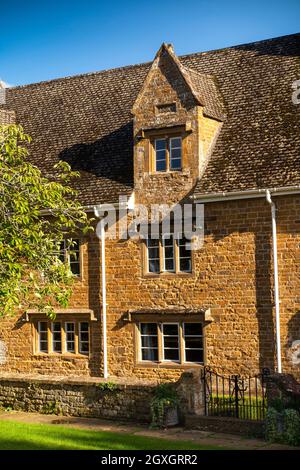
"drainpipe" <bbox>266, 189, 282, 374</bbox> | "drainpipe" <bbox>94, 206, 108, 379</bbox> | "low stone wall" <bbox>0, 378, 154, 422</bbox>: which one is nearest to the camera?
"low stone wall" <bbox>0, 378, 154, 422</bbox>

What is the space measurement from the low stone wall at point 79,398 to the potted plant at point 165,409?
546 mm

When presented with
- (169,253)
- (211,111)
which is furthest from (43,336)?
(211,111)

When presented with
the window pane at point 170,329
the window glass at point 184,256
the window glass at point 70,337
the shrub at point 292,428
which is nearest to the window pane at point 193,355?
the window pane at point 170,329

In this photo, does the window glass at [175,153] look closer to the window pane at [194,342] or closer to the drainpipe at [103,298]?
the drainpipe at [103,298]

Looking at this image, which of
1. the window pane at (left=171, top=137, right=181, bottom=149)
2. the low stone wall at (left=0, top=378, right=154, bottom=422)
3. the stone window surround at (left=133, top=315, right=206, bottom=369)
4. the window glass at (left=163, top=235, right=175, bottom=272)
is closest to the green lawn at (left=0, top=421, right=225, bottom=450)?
the low stone wall at (left=0, top=378, right=154, bottom=422)

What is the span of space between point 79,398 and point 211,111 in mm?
10495

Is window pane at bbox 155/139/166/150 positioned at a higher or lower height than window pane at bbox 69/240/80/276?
higher

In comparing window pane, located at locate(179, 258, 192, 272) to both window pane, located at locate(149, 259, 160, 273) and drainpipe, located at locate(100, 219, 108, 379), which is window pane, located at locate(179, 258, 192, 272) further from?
drainpipe, located at locate(100, 219, 108, 379)

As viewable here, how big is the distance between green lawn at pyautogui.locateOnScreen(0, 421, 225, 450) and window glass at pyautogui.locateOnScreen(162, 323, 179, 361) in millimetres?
6294

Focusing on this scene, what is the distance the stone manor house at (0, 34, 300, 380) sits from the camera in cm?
2394

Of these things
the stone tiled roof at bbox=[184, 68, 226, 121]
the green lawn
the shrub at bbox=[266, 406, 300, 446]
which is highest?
the stone tiled roof at bbox=[184, 68, 226, 121]

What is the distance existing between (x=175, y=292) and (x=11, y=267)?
8.10 m

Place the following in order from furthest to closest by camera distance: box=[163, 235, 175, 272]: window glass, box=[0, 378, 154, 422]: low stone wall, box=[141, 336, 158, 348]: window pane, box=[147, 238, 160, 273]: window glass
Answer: box=[147, 238, 160, 273]: window glass
box=[141, 336, 158, 348]: window pane
box=[163, 235, 175, 272]: window glass
box=[0, 378, 154, 422]: low stone wall
